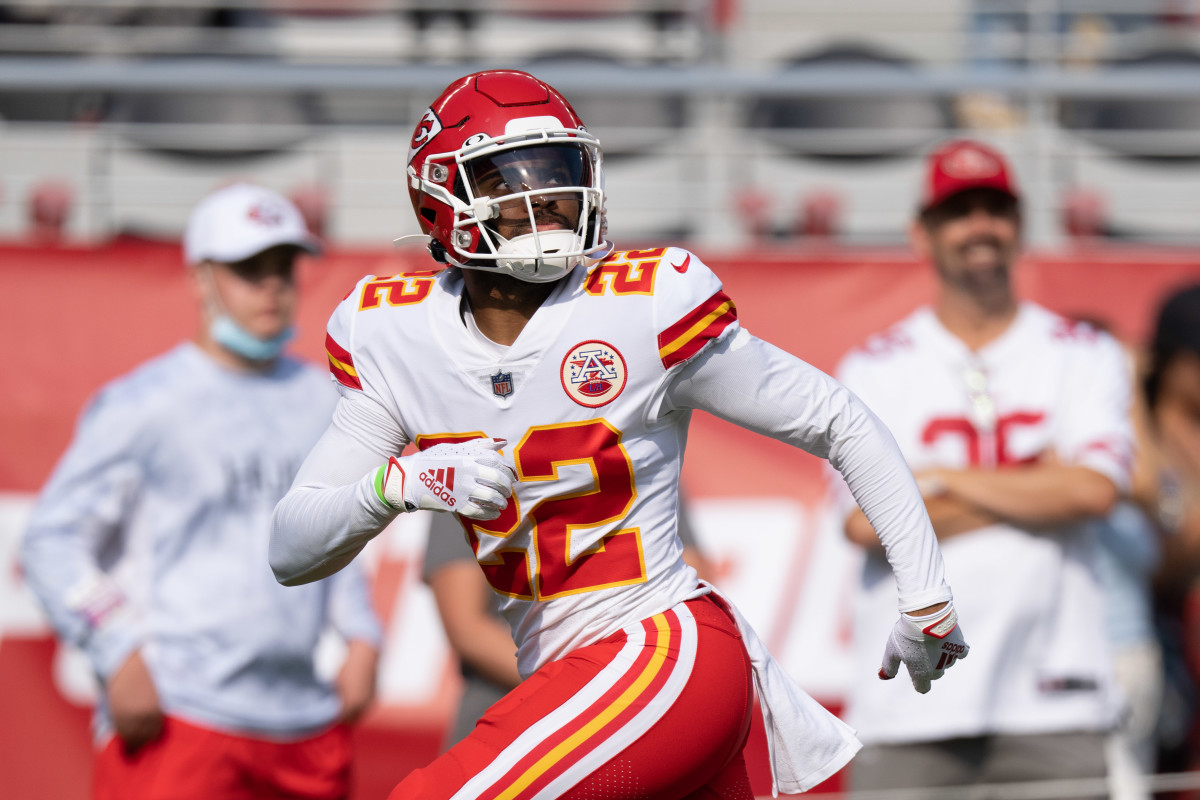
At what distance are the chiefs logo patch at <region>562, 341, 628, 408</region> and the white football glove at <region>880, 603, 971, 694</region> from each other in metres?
0.59

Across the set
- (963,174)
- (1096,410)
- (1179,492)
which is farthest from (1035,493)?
(1179,492)

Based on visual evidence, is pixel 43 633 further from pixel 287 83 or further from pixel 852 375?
pixel 852 375

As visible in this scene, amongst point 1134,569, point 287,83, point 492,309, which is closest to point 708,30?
point 287,83

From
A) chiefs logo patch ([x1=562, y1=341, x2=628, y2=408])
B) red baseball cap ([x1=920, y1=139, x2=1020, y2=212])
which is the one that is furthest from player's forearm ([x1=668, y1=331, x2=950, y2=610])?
red baseball cap ([x1=920, y1=139, x2=1020, y2=212])

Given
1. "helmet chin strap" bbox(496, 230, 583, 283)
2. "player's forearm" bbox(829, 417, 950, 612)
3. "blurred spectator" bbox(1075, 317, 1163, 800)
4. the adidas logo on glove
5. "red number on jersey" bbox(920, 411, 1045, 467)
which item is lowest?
"blurred spectator" bbox(1075, 317, 1163, 800)

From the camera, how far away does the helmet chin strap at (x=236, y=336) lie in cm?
383

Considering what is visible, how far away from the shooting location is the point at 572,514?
2170 millimetres

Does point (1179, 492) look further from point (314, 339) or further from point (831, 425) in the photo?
point (314, 339)

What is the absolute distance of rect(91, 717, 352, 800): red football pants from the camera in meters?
3.56

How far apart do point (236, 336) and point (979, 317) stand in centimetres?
208

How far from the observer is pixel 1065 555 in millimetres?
3615

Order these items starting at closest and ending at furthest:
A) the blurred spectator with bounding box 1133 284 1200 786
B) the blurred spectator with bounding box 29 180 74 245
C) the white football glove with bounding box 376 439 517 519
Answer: the white football glove with bounding box 376 439 517 519 < the blurred spectator with bounding box 1133 284 1200 786 < the blurred spectator with bounding box 29 180 74 245

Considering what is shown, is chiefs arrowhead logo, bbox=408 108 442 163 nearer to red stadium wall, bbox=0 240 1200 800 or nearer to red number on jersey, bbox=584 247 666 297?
red number on jersey, bbox=584 247 666 297

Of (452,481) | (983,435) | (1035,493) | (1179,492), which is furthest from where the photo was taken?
(1179,492)
